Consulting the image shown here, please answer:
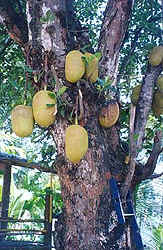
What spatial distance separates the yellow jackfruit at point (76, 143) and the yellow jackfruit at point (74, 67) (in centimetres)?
21

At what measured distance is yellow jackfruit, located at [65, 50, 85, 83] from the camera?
139 centimetres

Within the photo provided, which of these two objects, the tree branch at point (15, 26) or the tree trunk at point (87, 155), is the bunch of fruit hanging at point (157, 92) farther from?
the tree branch at point (15, 26)

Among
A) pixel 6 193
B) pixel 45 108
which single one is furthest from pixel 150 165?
pixel 6 193

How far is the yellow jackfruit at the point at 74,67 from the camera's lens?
139 centimetres

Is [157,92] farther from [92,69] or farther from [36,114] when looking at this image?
[36,114]

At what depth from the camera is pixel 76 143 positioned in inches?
50.2

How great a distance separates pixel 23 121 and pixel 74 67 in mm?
312

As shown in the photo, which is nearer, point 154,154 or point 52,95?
point 52,95

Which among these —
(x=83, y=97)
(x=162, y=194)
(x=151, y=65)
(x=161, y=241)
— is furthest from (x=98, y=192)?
(x=162, y=194)

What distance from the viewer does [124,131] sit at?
6.56 feet

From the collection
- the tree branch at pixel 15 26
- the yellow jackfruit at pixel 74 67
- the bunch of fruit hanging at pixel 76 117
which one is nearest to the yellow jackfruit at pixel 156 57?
the bunch of fruit hanging at pixel 76 117

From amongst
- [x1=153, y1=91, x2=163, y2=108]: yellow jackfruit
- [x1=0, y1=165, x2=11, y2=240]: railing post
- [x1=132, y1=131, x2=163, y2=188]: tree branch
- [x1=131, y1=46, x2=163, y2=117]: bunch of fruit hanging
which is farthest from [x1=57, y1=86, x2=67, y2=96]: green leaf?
[x1=0, y1=165, x2=11, y2=240]: railing post

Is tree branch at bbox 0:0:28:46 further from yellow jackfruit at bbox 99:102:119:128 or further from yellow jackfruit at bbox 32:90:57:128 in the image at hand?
yellow jackfruit at bbox 99:102:119:128

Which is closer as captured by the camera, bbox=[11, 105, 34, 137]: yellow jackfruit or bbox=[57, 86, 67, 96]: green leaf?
bbox=[57, 86, 67, 96]: green leaf
